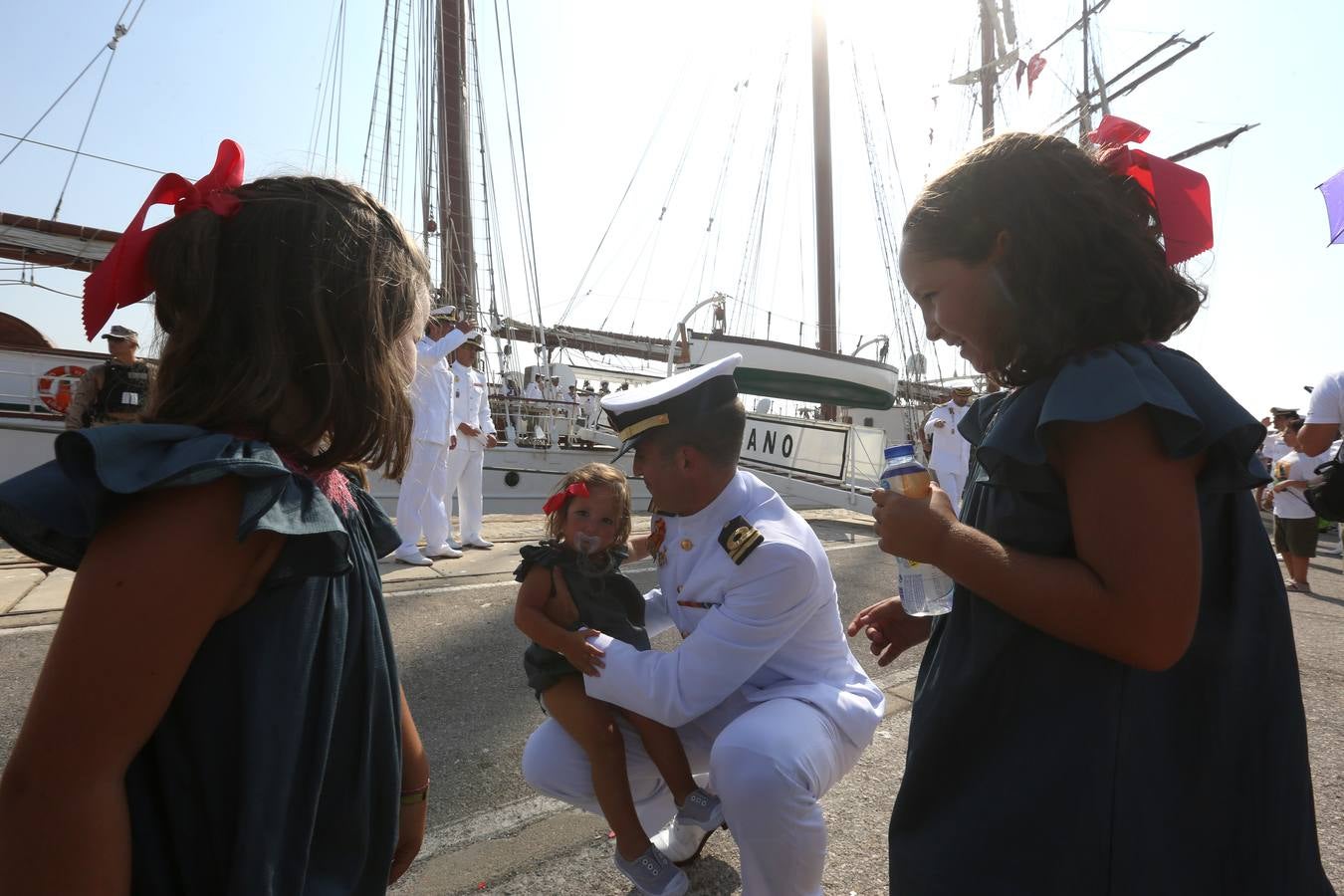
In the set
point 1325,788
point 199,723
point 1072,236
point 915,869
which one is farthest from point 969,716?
point 1325,788

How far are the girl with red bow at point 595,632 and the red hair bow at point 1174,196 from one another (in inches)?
58.1

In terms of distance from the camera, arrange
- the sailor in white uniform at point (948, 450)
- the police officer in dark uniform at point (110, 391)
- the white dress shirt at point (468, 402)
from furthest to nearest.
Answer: the sailor in white uniform at point (948, 450) → the white dress shirt at point (468, 402) → the police officer in dark uniform at point (110, 391)

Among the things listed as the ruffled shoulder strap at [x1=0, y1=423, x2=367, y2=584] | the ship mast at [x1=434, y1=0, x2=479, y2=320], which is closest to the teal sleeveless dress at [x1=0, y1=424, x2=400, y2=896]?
the ruffled shoulder strap at [x1=0, y1=423, x2=367, y2=584]

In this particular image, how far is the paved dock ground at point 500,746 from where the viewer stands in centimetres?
194

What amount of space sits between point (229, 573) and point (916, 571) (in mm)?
1073

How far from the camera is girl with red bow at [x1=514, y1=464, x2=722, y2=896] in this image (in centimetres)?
188

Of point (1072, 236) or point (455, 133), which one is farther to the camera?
point (455, 133)

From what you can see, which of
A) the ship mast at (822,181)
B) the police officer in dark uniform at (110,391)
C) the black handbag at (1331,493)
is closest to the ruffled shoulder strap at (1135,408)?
the black handbag at (1331,493)

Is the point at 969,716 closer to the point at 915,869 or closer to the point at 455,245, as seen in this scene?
the point at 915,869

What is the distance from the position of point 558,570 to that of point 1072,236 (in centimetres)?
154

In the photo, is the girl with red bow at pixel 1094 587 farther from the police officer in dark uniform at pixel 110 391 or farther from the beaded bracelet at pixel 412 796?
the police officer in dark uniform at pixel 110 391

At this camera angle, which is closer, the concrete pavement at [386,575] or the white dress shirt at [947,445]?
the concrete pavement at [386,575]

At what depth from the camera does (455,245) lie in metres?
16.2

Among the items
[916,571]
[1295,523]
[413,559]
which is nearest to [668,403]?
[916,571]
